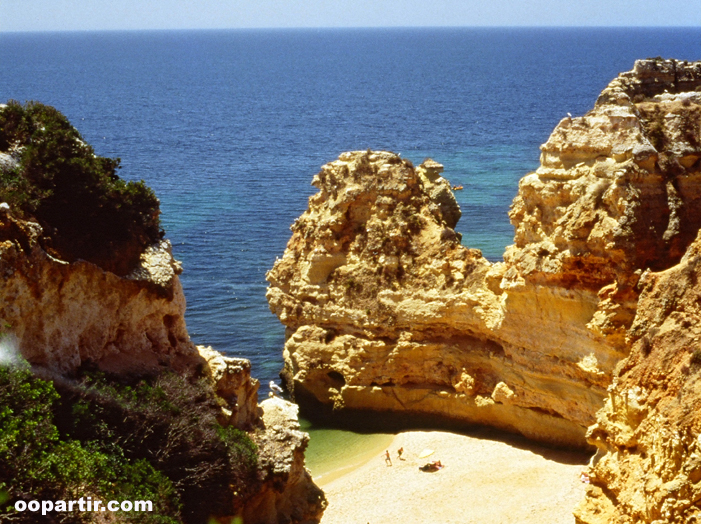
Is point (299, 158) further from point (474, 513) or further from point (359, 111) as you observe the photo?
point (474, 513)

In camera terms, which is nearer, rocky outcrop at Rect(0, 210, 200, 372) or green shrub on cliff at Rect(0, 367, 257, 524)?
green shrub on cliff at Rect(0, 367, 257, 524)

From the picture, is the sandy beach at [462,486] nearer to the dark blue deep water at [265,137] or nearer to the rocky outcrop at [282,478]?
the rocky outcrop at [282,478]

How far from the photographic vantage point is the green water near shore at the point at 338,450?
28.7 metres

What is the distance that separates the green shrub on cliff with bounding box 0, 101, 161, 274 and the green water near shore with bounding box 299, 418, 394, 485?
10921 mm

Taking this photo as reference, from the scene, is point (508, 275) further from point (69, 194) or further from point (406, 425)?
point (69, 194)

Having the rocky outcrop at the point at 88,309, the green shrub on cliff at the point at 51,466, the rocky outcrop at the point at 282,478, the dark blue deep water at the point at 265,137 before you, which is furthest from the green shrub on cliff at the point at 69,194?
the dark blue deep water at the point at 265,137

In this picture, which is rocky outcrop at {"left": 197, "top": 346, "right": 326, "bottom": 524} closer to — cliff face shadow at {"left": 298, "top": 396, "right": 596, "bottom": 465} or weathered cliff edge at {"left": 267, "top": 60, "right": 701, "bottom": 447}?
weathered cliff edge at {"left": 267, "top": 60, "right": 701, "bottom": 447}

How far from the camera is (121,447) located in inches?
693

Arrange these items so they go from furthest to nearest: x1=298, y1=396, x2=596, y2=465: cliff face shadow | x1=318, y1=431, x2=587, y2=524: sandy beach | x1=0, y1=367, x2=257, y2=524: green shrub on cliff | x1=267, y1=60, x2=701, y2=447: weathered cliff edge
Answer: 1. x1=298, y1=396, x2=596, y2=465: cliff face shadow
2. x1=318, y1=431, x2=587, y2=524: sandy beach
3. x1=267, y1=60, x2=701, y2=447: weathered cliff edge
4. x1=0, y1=367, x2=257, y2=524: green shrub on cliff

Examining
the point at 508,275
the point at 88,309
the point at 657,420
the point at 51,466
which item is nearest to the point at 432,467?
the point at 508,275

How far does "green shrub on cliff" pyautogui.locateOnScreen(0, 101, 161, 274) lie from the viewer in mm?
19203

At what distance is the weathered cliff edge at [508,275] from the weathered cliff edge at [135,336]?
8.41 meters

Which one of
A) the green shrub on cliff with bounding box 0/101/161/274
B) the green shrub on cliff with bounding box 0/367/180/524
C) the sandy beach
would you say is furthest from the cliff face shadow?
the green shrub on cliff with bounding box 0/367/180/524

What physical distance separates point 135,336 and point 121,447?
360 cm
